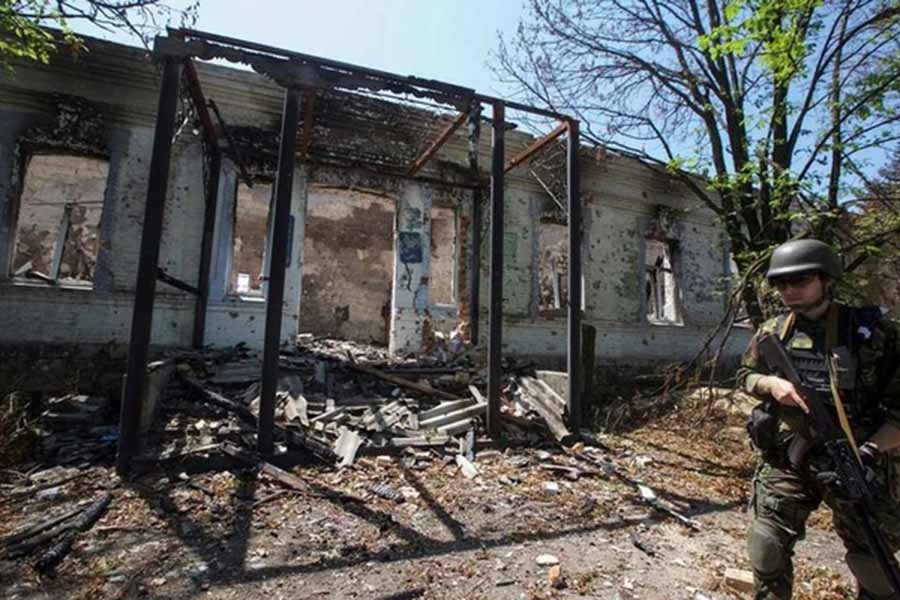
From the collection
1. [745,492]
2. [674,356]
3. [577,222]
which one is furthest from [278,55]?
[674,356]

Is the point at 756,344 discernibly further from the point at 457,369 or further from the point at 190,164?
the point at 190,164

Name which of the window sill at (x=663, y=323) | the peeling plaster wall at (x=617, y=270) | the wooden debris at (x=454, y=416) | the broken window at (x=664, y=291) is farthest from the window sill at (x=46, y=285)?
the broken window at (x=664, y=291)

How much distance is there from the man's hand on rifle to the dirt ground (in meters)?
1.21

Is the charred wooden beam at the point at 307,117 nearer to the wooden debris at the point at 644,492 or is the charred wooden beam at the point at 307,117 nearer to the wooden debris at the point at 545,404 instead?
the wooden debris at the point at 545,404

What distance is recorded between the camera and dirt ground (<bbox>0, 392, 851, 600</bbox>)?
247 cm

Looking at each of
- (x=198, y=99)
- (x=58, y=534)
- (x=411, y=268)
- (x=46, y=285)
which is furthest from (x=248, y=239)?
(x=58, y=534)

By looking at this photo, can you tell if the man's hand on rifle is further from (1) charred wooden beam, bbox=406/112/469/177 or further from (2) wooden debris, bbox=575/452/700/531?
(1) charred wooden beam, bbox=406/112/469/177

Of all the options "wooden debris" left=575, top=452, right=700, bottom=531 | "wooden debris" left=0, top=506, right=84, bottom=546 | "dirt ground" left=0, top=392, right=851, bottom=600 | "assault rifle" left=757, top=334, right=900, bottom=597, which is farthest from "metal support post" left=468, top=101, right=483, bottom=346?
"assault rifle" left=757, top=334, right=900, bottom=597

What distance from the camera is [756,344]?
8.22 feet

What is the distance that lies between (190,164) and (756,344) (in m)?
8.40

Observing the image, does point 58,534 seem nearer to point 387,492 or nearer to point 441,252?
point 387,492

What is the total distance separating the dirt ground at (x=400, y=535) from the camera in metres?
2.47

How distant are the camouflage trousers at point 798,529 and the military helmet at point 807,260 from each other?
98cm

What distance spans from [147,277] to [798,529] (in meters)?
4.95
